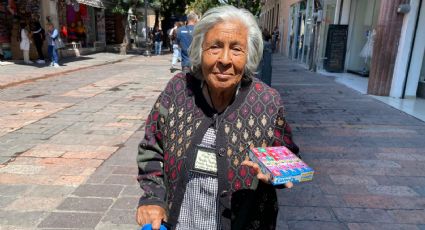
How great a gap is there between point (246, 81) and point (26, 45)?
14829 millimetres

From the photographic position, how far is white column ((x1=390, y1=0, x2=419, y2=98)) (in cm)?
866

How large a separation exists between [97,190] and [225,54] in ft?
8.59

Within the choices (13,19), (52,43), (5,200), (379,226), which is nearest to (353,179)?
(379,226)

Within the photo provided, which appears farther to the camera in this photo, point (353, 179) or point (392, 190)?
point (353, 179)

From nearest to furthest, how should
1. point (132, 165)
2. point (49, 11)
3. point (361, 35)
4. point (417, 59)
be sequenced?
point (132, 165) < point (417, 59) < point (361, 35) < point (49, 11)

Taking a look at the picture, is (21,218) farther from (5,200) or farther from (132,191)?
(132,191)

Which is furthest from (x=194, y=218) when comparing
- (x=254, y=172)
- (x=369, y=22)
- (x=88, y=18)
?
(x=88, y=18)

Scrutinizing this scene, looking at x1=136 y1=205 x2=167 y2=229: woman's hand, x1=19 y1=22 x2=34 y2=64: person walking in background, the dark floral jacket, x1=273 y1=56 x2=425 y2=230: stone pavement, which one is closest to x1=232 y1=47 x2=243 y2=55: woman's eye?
the dark floral jacket

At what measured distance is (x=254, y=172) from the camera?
1.52 meters

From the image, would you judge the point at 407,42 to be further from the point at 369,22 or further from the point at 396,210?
the point at 396,210

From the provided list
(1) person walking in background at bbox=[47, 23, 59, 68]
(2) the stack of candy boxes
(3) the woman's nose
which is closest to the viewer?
(2) the stack of candy boxes

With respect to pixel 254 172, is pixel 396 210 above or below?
below

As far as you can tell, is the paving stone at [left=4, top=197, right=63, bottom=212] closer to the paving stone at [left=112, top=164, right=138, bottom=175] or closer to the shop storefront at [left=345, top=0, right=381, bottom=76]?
the paving stone at [left=112, top=164, right=138, bottom=175]

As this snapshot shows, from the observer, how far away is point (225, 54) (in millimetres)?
1570
